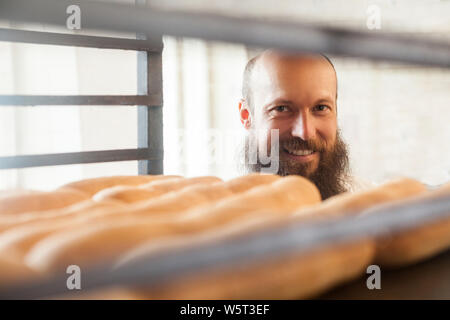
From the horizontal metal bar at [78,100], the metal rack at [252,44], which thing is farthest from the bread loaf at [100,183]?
the horizontal metal bar at [78,100]

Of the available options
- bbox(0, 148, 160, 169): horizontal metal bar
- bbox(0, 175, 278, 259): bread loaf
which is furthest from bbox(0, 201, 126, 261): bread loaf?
bbox(0, 148, 160, 169): horizontal metal bar

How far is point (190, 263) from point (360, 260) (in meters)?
0.21

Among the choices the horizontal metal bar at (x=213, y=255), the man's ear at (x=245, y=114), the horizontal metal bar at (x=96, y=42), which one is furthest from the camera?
the man's ear at (x=245, y=114)

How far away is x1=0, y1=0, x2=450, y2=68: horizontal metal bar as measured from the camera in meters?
0.20

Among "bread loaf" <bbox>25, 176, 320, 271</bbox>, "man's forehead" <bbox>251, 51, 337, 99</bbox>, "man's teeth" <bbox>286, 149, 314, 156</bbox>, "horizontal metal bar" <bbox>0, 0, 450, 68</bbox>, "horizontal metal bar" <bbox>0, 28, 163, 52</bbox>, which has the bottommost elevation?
"bread loaf" <bbox>25, 176, 320, 271</bbox>

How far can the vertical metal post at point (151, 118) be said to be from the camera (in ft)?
3.30

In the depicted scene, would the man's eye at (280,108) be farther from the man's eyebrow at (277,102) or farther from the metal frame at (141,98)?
the metal frame at (141,98)

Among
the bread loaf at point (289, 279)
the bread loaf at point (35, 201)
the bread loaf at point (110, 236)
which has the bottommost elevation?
the bread loaf at point (289, 279)

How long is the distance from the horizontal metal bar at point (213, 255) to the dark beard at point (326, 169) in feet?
4.13

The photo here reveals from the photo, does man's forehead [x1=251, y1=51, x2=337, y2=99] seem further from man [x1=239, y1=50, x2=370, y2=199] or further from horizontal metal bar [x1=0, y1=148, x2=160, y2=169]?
horizontal metal bar [x1=0, y1=148, x2=160, y2=169]

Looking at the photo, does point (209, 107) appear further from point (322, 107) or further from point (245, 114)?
point (322, 107)

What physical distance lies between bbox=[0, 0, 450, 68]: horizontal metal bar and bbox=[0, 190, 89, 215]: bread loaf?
250mm

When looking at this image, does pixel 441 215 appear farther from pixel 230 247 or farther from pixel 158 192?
pixel 158 192

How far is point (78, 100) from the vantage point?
0.94 metres
